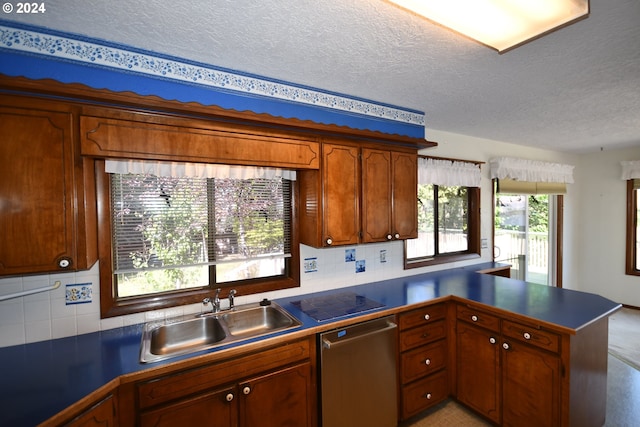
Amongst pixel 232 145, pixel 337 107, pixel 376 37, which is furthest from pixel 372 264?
pixel 376 37

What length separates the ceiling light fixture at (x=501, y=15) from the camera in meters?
1.03

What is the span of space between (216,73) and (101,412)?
6.05 feet

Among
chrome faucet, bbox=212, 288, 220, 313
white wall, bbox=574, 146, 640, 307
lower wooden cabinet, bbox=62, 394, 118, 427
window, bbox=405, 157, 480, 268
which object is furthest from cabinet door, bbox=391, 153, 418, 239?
white wall, bbox=574, 146, 640, 307

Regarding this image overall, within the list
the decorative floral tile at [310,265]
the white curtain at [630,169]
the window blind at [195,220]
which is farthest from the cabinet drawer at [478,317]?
the white curtain at [630,169]

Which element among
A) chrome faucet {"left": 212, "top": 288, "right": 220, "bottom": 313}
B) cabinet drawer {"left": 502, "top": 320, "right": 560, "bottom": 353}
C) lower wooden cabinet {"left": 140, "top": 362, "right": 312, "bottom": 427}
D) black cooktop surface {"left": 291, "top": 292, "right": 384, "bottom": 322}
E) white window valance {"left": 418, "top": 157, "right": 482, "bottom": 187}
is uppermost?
white window valance {"left": 418, "top": 157, "right": 482, "bottom": 187}

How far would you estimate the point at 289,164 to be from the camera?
1.93 m

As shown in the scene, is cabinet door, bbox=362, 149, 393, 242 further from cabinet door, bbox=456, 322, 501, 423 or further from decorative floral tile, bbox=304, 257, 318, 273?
cabinet door, bbox=456, 322, 501, 423

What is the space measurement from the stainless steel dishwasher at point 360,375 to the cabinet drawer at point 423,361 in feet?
0.41

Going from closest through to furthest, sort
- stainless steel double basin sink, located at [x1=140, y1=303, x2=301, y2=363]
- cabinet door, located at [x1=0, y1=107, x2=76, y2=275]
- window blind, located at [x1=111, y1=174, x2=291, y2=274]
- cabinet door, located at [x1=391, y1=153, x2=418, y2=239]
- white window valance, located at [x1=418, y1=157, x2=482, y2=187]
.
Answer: cabinet door, located at [x1=0, y1=107, x2=76, y2=275], stainless steel double basin sink, located at [x1=140, y1=303, x2=301, y2=363], window blind, located at [x1=111, y1=174, x2=291, y2=274], cabinet door, located at [x1=391, y1=153, x2=418, y2=239], white window valance, located at [x1=418, y1=157, x2=482, y2=187]

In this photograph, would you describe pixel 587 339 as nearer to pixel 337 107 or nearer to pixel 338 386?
pixel 338 386

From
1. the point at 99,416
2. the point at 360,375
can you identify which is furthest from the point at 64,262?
the point at 360,375

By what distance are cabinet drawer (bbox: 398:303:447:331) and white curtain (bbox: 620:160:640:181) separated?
4.13m

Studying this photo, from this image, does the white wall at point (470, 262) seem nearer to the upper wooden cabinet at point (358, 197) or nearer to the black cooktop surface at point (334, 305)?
the black cooktop surface at point (334, 305)

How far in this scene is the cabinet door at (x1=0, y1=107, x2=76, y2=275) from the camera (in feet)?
4.08
